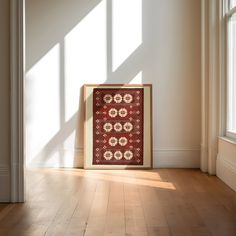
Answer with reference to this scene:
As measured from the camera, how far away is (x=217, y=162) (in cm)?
558

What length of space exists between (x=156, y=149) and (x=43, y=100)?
175cm

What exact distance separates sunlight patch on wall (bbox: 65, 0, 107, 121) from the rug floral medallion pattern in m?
0.27

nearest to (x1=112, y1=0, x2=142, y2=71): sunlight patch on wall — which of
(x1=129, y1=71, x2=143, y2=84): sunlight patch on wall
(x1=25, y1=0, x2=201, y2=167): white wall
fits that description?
(x1=25, y1=0, x2=201, y2=167): white wall

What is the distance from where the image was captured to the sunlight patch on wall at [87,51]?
6.30 meters

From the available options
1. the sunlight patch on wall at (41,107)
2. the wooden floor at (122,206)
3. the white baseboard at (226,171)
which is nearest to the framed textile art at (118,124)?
the sunlight patch on wall at (41,107)

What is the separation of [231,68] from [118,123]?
1792mm

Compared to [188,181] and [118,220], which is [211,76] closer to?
[188,181]

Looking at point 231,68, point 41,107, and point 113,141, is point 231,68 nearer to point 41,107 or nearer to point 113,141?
point 113,141

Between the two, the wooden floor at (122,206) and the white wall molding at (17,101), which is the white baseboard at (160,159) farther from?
the white wall molding at (17,101)

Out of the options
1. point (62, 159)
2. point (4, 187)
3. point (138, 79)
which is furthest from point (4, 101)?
point (138, 79)

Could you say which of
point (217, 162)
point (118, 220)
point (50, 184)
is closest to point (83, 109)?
point (50, 184)

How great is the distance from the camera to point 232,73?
5.35 m

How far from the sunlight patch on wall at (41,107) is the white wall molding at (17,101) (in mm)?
2207

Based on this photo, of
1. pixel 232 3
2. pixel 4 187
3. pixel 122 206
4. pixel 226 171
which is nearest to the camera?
pixel 122 206
